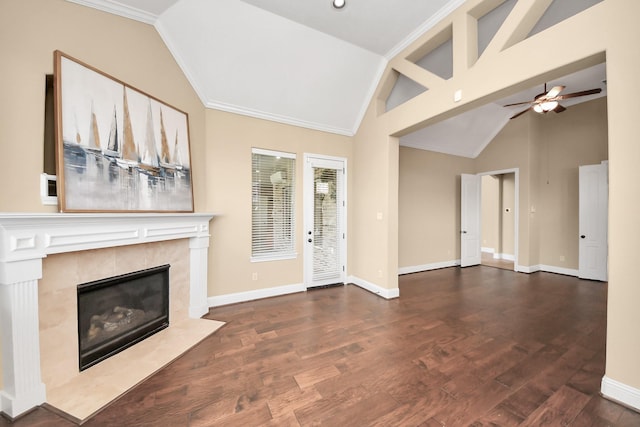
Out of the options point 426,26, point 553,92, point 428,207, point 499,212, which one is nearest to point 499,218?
point 499,212

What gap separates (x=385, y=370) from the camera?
2182 millimetres

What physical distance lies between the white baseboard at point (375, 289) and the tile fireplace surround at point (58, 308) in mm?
2594

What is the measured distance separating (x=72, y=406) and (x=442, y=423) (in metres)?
2.56

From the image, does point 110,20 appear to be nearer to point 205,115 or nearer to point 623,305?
point 205,115

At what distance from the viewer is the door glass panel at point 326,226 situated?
4.48 meters

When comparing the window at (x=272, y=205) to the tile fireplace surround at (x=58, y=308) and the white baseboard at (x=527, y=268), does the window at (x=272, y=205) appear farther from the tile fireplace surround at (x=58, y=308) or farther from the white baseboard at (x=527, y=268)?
the white baseboard at (x=527, y=268)

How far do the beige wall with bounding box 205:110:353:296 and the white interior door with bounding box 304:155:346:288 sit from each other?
0.33 metres

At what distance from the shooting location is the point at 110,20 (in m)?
2.35

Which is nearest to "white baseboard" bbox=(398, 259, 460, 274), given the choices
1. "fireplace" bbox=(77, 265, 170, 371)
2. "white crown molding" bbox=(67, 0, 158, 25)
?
"fireplace" bbox=(77, 265, 170, 371)

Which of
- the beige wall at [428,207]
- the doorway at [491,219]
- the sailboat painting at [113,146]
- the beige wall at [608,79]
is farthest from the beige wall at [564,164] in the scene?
the sailboat painting at [113,146]

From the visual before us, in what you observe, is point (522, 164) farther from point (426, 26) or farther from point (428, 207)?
point (426, 26)

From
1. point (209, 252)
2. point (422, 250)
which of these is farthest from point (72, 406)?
point (422, 250)

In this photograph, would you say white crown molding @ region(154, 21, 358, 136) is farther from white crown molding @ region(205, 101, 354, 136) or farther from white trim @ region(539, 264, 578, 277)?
white trim @ region(539, 264, 578, 277)

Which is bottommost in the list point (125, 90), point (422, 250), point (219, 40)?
point (422, 250)
